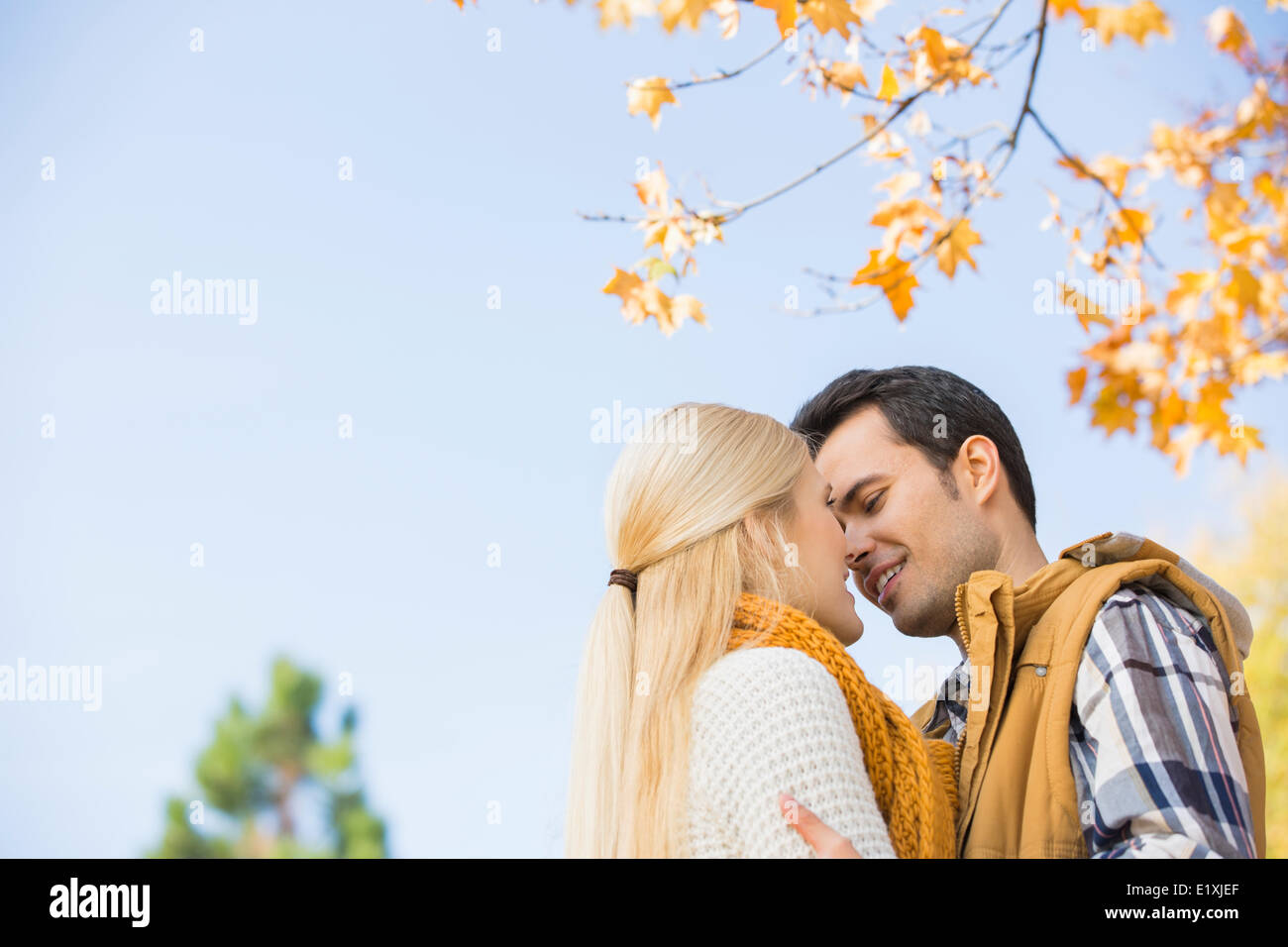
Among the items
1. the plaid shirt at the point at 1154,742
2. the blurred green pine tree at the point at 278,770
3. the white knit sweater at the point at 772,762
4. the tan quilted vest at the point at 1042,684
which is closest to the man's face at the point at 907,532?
the tan quilted vest at the point at 1042,684

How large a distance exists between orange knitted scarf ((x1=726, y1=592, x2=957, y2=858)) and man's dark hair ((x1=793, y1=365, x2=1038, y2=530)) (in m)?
0.88

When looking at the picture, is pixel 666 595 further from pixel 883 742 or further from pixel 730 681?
pixel 883 742

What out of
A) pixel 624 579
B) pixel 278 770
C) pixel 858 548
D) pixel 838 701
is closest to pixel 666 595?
pixel 624 579

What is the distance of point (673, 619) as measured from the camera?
1.81 meters

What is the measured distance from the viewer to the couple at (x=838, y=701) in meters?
1.62

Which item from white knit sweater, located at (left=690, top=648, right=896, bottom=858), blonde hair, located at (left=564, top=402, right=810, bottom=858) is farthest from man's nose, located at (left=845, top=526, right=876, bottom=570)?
white knit sweater, located at (left=690, top=648, right=896, bottom=858)

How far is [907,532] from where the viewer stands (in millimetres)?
2529

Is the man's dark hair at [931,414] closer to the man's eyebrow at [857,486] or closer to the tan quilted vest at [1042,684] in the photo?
the man's eyebrow at [857,486]

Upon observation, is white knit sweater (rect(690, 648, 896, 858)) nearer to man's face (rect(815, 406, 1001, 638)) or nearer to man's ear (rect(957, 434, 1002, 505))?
man's face (rect(815, 406, 1001, 638))

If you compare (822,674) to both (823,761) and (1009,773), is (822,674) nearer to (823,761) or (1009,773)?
(823,761)

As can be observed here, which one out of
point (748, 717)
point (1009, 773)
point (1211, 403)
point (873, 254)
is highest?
point (873, 254)

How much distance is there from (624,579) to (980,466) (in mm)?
1082
